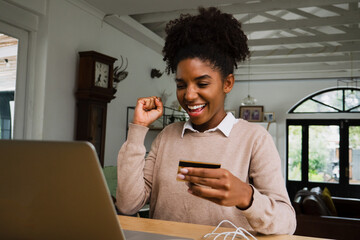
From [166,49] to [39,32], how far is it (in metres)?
2.62

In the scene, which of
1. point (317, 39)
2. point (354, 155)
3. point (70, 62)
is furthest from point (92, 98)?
point (354, 155)

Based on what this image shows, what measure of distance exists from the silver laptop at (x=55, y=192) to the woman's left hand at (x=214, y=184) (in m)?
0.20

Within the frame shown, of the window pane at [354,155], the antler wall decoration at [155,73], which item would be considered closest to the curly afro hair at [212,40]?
the antler wall decoration at [155,73]

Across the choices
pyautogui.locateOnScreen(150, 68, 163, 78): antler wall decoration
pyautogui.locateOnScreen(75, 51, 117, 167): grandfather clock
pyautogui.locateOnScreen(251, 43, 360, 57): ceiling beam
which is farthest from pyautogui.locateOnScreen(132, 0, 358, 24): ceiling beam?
pyautogui.locateOnScreen(251, 43, 360, 57): ceiling beam

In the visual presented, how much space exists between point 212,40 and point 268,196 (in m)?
0.52

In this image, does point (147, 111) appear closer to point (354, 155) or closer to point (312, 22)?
point (312, 22)

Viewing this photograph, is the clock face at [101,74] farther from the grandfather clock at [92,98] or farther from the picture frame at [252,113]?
the picture frame at [252,113]

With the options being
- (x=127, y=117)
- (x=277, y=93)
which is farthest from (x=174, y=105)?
(x=277, y=93)

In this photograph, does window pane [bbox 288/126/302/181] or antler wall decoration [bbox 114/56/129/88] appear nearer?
antler wall decoration [bbox 114/56/129/88]

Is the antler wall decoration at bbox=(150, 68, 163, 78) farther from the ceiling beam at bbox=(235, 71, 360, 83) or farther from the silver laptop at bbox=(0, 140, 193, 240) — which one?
the silver laptop at bbox=(0, 140, 193, 240)

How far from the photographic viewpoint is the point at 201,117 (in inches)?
45.4

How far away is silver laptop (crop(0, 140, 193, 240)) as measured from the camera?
0.50 meters

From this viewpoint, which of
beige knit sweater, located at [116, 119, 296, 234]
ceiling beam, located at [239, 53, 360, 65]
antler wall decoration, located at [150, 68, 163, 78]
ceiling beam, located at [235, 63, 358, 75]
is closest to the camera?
beige knit sweater, located at [116, 119, 296, 234]

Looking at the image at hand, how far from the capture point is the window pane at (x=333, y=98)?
7.92 metres
